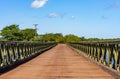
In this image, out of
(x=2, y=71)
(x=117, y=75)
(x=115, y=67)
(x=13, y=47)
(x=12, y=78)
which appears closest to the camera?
(x=117, y=75)

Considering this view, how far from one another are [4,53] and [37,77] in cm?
370

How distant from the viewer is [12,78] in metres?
13.4

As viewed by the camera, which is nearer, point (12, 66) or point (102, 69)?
point (102, 69)

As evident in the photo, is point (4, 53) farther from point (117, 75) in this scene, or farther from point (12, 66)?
point (117, 75)

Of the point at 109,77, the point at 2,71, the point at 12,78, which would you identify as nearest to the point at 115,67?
the point at 109,77

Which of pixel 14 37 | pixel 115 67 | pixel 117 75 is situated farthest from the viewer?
pixel 14 37

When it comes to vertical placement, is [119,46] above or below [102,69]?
above

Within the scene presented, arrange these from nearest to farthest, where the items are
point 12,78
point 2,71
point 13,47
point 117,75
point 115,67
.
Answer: point 117,75
point 12,78
point 115,67
point 2,71
point 13,47

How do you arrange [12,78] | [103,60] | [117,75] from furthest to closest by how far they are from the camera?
[103,60], [12,78], [117,75]

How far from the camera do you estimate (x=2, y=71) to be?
1598 centimetres

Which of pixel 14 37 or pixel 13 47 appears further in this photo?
pixel 14 37

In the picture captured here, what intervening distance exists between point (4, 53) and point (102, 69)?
4.99m

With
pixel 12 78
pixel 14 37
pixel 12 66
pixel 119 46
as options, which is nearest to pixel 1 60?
pixel 12 66

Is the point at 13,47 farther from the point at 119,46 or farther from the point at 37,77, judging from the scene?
the point at 119,46
